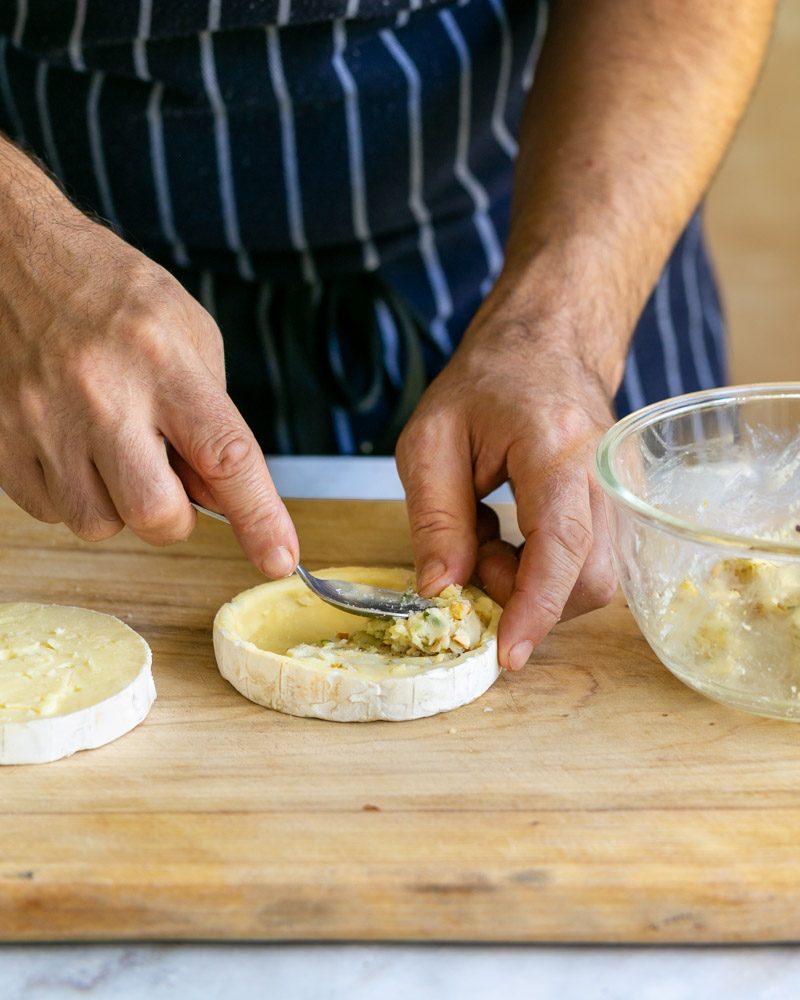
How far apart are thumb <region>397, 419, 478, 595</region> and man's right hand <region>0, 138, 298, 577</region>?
6.8 inches

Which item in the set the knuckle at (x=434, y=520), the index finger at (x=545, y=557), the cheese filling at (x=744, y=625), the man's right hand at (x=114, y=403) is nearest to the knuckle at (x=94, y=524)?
the man's right hand at (x=114, y=403)

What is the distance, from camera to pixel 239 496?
136 centimetres

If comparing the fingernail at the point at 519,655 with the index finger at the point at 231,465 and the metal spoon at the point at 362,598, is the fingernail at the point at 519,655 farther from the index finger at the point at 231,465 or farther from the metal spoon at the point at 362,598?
the index finger at the point at 231,465

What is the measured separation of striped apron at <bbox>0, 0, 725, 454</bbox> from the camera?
1914mm

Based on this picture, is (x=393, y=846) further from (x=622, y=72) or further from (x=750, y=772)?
(x=622, y=72)

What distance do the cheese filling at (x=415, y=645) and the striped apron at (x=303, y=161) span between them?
2.69 ft

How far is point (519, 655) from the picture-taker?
1372mm

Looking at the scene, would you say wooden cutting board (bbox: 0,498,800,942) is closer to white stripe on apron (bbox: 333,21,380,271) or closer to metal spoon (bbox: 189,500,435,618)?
metal spoon (bbox: 189,500,435,618)

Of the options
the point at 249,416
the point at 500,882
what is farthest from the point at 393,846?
the point at 249,416

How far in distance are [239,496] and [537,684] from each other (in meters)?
0.39

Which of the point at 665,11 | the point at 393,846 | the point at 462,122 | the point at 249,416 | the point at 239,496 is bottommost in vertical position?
the point at 249,416

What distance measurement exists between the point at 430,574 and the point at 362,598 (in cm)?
9

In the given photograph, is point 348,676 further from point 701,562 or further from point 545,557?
point 701,562

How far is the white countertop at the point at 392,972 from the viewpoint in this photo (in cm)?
103
